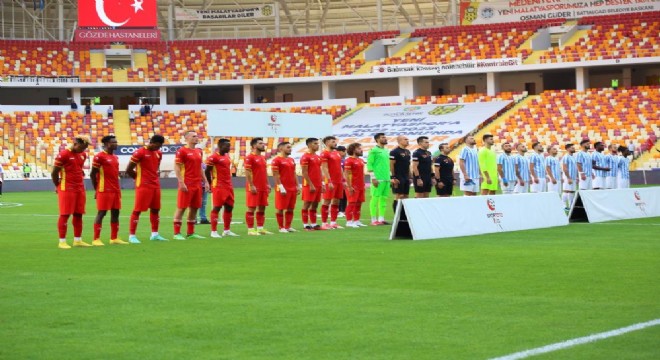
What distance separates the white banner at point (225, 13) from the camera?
224 ft

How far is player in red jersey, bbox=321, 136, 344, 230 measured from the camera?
2262 centimetres

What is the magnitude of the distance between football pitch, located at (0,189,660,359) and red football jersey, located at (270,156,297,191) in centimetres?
348

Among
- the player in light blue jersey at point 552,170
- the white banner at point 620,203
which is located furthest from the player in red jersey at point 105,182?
the player in light blue jersey at point 552,170

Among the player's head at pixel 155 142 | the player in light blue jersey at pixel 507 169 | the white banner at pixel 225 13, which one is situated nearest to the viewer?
the player's head at pixel 155 142

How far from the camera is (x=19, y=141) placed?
61.2 m

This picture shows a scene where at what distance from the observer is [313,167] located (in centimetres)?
2236

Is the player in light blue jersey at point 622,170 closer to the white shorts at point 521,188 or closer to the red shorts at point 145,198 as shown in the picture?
the white shorts at point 521,188

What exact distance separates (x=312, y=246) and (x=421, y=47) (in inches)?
2017

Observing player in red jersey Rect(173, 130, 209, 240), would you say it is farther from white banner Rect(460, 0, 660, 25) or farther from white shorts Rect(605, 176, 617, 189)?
white banner Rect(460, 0, 660, 25)

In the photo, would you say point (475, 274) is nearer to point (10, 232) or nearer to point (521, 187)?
point (10, 232)

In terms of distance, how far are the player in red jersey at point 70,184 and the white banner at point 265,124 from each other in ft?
22.1

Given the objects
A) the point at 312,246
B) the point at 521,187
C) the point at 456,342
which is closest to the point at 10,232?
the point at 312,246

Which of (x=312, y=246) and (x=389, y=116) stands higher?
(x=389, y=116)

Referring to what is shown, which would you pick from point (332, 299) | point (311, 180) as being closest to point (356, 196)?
point (311, 180)
